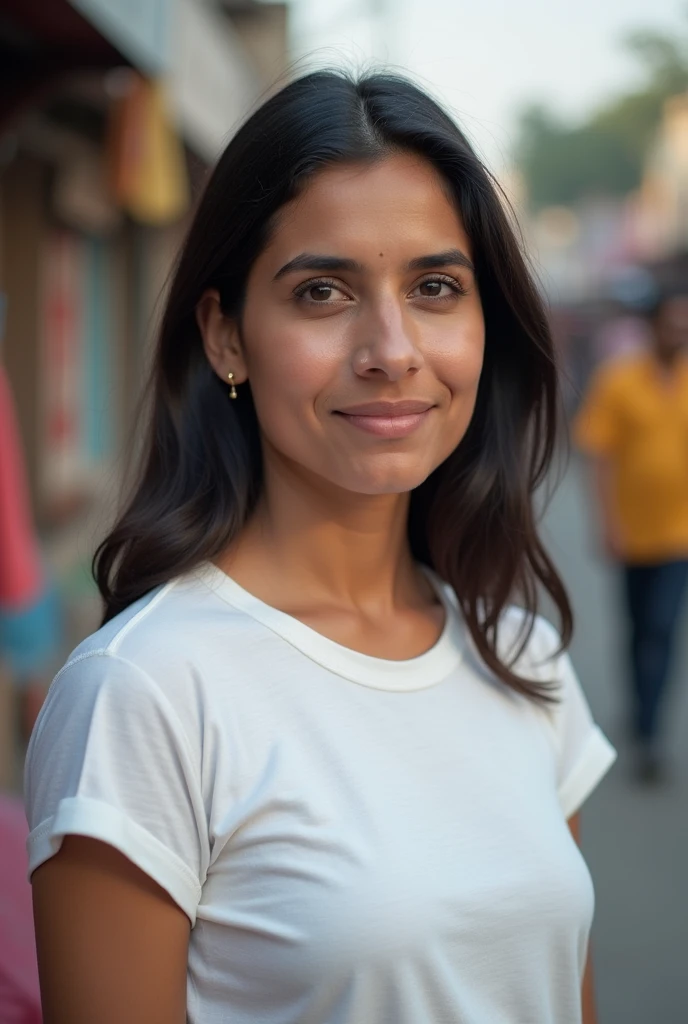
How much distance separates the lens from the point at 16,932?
1.95 m

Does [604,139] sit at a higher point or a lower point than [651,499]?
higher

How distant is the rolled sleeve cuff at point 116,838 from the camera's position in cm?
138

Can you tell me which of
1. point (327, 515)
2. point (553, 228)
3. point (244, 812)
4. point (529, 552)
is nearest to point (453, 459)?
point (529, 552)

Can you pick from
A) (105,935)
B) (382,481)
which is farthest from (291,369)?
(105,935)

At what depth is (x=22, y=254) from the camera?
691 centimetres

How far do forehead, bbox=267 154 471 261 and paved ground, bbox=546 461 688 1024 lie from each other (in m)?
0.86

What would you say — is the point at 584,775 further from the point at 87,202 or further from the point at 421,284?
the point at 87,202

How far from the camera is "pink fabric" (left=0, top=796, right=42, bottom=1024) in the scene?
70.9 inches

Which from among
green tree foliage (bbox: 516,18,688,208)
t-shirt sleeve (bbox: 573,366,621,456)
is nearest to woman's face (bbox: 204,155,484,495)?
t-shirt sleeve (bbox: 573,366,621,456)

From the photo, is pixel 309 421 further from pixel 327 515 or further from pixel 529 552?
pixel 529 552

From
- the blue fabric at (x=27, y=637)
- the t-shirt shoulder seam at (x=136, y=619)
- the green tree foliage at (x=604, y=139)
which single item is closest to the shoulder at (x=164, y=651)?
the t-shirt shoulder seam at (x=136, y=619)

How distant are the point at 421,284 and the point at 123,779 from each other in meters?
0.74

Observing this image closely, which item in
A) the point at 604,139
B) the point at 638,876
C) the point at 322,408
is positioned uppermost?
the point at 604,139

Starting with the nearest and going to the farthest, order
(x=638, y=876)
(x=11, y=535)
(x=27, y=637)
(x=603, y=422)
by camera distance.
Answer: (x=11, y=535) → (x=27, y=637) → (x=638, y=876) → (x=603, y=422)
